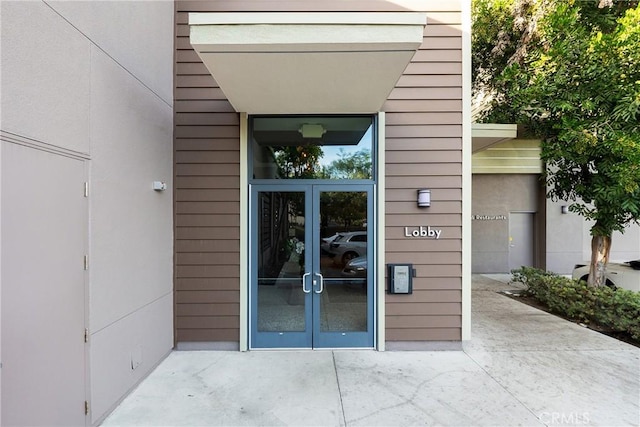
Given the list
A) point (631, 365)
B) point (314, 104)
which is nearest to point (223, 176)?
point (314, 104)

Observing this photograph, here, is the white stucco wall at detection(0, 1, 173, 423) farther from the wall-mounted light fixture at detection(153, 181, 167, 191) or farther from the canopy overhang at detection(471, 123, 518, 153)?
the canopy overhang at detection(471, 123, 518, 153)

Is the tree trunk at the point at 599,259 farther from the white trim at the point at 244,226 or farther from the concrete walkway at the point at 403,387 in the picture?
the white trim at the point at 244,226

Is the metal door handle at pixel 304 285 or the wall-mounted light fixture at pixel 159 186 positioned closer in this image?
the wall-mounted light fixture at pixel 159 186

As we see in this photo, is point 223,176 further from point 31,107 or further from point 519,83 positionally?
point 519,83

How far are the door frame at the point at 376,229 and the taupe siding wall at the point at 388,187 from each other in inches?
3.2

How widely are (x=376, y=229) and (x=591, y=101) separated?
4188 mm

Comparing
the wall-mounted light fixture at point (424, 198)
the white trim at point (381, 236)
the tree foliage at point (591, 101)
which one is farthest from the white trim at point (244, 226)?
the tree foliage at point (591, 101)

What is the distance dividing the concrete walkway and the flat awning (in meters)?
3.07

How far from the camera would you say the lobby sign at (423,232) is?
3.96 meters

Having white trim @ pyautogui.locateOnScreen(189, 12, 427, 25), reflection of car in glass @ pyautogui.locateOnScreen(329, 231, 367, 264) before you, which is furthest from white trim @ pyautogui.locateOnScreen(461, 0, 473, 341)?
white trim @ pyautogui.locateOnScreen(189, 12, 427, 25)

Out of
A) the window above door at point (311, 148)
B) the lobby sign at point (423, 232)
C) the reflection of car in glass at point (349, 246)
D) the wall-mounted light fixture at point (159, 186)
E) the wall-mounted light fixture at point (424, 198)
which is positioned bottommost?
the reflection of car in glass at point (349, 246)

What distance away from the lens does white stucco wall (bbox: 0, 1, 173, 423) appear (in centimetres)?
203

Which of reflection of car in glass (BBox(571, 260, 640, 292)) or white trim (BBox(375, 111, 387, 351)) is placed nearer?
white trim (BBox(375, 111, 387, 351))

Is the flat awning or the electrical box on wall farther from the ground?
the flat awning
